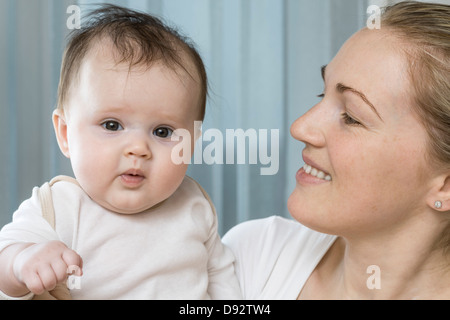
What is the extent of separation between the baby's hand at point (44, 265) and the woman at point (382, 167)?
547 millimetres

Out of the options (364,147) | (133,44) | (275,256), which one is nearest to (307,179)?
(364,147)

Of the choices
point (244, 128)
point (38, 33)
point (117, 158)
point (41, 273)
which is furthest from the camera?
point (244, 128)

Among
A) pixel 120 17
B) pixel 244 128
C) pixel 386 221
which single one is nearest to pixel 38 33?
pixel 120 17

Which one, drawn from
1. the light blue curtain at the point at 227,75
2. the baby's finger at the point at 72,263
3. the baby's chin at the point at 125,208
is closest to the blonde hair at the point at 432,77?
the baby's chin at the point at 125,208

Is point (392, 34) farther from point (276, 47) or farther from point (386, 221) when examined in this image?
point (276, 47)

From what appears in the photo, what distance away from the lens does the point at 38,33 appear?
1979 mm

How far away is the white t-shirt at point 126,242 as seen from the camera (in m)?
1.19

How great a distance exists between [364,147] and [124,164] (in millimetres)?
531

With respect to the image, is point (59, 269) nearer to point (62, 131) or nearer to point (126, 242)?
point (126, 242)

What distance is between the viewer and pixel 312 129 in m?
1.27

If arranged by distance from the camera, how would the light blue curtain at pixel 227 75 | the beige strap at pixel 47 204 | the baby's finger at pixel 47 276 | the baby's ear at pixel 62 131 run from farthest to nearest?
the light blue curtain at pixel 227 75 → the baby's ear at pixel 62 131 → the beige strap at pixel 47 204 → the baby's finger at pixel 47 276

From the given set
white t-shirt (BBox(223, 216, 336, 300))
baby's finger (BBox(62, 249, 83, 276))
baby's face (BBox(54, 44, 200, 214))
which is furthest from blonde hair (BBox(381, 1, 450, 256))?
baby's finger (BBox(62, 249, 83, 276))

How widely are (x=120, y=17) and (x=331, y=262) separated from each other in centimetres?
85

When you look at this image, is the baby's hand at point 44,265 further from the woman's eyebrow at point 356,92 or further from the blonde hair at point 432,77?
the blonde hair at point 432,77
